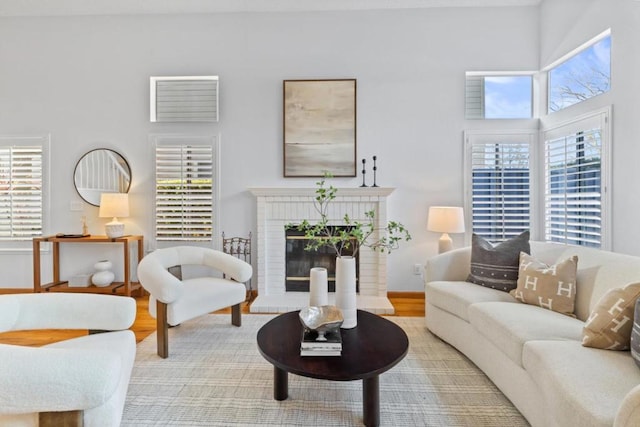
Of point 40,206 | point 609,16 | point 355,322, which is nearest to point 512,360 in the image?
point 355,322

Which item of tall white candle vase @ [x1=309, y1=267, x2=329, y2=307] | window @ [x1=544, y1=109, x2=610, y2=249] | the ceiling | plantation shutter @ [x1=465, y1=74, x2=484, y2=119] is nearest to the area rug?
tall white candle vase @ [x1=309, y1=267, x2=329, y2=307]

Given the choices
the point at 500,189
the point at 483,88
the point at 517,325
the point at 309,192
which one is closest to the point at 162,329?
the point at 309,192

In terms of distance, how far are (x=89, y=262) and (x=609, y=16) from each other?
6060 mm

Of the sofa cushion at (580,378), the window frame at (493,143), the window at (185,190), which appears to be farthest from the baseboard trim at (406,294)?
the window at (185,190)

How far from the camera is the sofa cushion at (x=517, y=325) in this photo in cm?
165

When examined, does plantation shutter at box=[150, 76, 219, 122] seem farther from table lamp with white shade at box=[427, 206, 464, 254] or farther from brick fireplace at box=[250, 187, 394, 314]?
table lamp with white shade at box=[427, 206, 464, 254]

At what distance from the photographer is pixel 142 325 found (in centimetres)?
296

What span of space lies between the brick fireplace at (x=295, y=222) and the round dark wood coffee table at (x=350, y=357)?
1.58 m

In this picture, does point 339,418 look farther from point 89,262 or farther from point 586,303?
point 89,262

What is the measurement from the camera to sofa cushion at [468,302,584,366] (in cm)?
165

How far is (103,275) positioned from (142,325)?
1127mm

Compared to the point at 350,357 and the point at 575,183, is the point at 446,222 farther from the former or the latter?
the point at 350,357

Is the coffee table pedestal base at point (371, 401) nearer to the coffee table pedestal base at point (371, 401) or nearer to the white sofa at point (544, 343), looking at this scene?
the coffee table pedestal base at point (371, 401)

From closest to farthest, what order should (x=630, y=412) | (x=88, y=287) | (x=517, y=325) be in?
(x=630, y=412)
(x=517, y=325)
(x=88, y=287)
